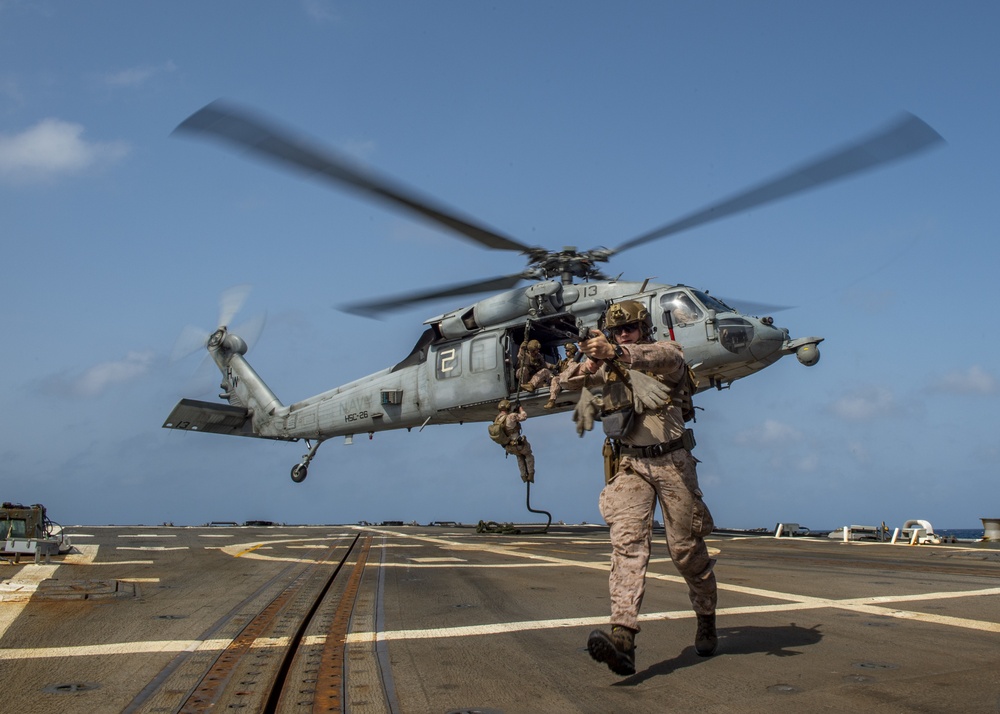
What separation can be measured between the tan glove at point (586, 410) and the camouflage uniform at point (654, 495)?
78mm

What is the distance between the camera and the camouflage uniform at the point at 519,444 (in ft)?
59.0

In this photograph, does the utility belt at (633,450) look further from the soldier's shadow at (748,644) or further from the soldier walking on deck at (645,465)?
the soldier's shadow at (748,644)

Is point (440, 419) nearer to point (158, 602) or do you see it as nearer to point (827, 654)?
point (158, 602)

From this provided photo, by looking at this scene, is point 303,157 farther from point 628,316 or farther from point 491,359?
point 491,359

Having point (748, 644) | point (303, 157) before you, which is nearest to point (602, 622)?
point (748, 644)

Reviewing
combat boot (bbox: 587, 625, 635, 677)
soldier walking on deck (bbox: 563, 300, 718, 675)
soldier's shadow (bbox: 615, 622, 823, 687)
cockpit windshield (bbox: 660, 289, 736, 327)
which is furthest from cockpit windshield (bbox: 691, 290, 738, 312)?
combat boot (bbox: 587, 625, 635, 677)

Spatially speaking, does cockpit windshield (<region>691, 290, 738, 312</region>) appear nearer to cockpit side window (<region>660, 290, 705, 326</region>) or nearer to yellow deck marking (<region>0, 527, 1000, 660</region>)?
cockpit side window (<region>660, 290, 705, 326</region>)

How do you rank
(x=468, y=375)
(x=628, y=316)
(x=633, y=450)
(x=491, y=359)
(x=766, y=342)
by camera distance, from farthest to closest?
(x=468, y=375), (x=491, y=359), (x=766, y=342), (x=628, y=316), (x=633, y=450)

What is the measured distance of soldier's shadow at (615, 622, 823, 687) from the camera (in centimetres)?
372

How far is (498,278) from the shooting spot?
54.6 ft

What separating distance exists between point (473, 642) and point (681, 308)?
1277 centimetres

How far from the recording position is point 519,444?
18.2 meters

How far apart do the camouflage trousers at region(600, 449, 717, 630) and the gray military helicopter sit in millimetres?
6317

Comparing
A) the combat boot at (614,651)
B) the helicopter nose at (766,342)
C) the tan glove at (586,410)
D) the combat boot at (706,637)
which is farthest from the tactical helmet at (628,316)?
the helicopter nose at (766,342)
